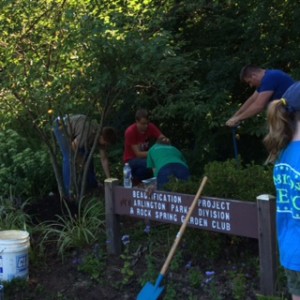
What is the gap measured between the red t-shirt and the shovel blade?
343 cm

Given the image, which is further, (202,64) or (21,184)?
(202,64)

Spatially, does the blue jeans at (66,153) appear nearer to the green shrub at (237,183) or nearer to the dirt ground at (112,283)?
the dirt ground at (112,283)

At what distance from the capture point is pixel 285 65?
8.21 m

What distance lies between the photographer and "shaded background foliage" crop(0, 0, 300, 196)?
603 centimetres

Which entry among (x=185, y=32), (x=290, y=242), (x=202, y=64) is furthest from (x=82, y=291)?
(x=185, y=32)

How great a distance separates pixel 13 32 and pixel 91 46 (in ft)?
3.68

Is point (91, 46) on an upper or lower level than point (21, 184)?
upper

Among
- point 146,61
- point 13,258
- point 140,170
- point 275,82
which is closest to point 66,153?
point 140,170

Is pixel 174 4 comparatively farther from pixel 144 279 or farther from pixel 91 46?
pixel 144 279

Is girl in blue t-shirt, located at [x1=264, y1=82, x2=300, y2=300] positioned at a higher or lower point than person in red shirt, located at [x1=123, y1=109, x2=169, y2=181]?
higher

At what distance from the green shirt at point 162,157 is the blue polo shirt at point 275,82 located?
3.70ft

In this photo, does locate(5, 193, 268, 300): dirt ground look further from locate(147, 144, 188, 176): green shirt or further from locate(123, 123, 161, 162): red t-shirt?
locate(123, 123, 161, 162): red t-shirt

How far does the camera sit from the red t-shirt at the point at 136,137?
791 cm

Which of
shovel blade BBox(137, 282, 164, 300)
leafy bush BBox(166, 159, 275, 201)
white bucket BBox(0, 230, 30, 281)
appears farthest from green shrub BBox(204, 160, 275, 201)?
white bucket BBox(0, 230, 30, 281)
